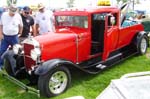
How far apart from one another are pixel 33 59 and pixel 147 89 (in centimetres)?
337

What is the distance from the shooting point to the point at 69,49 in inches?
228

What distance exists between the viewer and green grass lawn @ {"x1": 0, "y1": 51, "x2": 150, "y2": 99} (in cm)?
544

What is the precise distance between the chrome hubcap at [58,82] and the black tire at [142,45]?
3.20m

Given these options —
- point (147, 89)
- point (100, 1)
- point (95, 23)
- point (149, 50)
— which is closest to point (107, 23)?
point (95, 23)

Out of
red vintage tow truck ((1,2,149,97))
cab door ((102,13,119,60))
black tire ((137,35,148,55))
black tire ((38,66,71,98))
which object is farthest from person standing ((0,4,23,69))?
black tire ((137,35,148,55))

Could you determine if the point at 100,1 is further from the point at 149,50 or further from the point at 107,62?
the point at 149,50

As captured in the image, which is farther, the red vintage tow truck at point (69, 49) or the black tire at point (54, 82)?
the red vintage tow truck at point (69, 49)

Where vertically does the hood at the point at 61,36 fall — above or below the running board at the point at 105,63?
above

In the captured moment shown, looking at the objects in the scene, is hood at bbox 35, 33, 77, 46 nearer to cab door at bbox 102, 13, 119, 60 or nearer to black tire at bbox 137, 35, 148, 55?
cab door at bbox 102, 13, 119, 60

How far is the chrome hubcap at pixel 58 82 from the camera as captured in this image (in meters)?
5.21

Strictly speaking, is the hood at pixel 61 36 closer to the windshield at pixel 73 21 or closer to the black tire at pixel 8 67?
the windshield at pixel 73 21

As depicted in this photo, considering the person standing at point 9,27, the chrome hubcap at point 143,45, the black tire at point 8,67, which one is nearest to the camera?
the black tire at point 8,67

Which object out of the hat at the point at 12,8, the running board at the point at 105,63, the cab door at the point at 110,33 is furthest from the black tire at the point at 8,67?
the cab door at the point at 110,33

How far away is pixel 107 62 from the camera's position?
6680 mm
